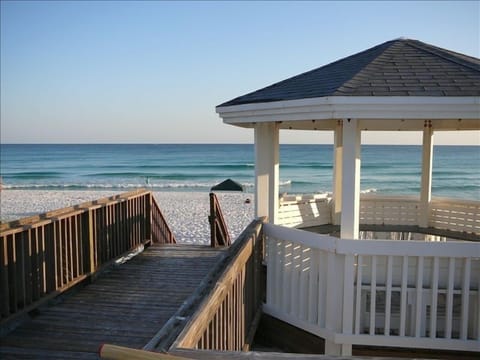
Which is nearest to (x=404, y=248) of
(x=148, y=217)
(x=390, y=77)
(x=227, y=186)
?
(x=390, y=77)

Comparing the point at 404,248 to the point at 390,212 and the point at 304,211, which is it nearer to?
the point at 304,211

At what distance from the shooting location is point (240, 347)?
3451mm

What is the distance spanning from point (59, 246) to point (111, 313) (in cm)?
97

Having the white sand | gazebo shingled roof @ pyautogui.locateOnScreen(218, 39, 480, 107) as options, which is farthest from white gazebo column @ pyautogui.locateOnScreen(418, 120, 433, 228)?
the white sand

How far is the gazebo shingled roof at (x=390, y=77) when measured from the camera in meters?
3.51

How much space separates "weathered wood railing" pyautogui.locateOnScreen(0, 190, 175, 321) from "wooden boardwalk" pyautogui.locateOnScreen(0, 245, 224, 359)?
7.9 inches

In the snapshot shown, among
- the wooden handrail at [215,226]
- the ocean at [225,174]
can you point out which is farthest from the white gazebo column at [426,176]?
A: the ocean at [225,174]

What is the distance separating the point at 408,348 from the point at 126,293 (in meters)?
3.15

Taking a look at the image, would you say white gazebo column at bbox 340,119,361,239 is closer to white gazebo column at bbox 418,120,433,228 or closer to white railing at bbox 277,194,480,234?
white railing at bbox 277,194,480,234

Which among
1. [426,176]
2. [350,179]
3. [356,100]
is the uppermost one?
[356,100]

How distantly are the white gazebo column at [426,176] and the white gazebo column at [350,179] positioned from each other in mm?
2850

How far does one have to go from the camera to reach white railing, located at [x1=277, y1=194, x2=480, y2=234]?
6266 millimetres

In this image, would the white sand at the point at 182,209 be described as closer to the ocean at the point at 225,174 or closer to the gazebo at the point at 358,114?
the ocean at the point at 225,174

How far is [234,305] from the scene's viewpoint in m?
3.14
